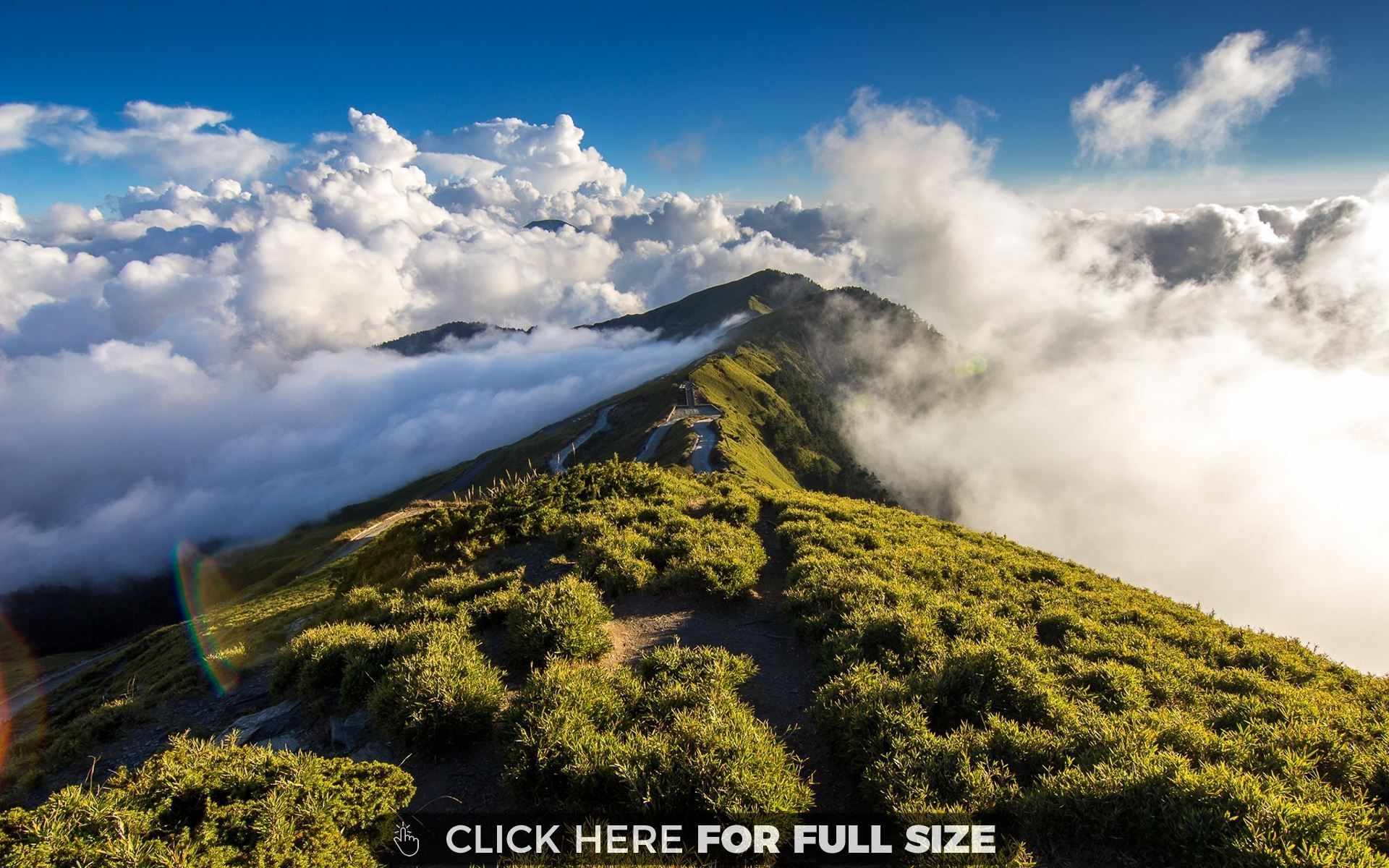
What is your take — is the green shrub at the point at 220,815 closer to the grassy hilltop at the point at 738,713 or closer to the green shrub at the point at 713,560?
the grassy hilltop at the point at 738,713

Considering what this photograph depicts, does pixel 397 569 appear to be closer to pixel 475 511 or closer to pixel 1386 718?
pixel 475 511

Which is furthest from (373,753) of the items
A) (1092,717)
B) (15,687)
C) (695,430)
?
(695,430)

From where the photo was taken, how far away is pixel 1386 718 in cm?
1041

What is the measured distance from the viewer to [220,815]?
6004 millimetres

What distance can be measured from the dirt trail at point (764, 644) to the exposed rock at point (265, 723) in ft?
20.4

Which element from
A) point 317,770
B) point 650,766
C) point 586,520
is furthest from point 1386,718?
point 586,520

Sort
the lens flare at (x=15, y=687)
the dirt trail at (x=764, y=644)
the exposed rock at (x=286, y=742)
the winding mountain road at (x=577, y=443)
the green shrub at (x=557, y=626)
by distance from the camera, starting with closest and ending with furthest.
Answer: the dirt trail at (x=764, y=644) < the exposed rock at (x=286, y=742) < the green shrub at (x=557, y=626) < the lens flare at (x=15, y=687) < the winding mountain road at (x=577, y=443)

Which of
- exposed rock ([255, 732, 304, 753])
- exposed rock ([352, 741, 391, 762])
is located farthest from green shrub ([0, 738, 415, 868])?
exposed rock ([255, 732, 304, 753])

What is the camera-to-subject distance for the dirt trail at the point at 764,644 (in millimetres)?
8656

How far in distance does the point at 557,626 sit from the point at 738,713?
15.1ft

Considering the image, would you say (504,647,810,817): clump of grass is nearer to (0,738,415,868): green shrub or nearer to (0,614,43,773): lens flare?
(0,738,415,868): green shrub

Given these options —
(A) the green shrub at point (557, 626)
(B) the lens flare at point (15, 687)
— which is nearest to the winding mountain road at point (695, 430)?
(A) the green shrub at point (557, 626)

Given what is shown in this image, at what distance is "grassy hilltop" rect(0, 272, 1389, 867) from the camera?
20.9ft

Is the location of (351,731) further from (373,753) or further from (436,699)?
(436,699)
